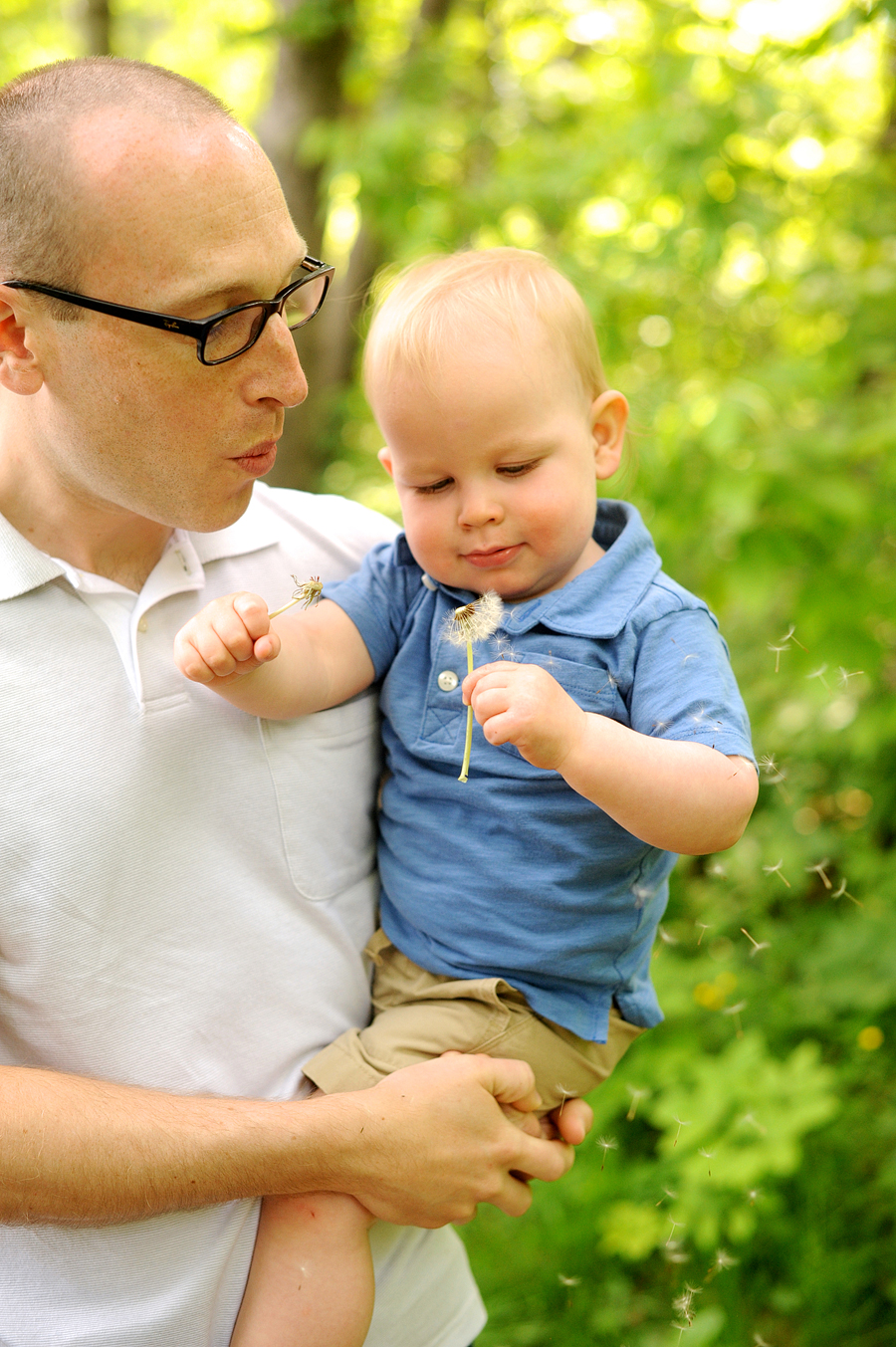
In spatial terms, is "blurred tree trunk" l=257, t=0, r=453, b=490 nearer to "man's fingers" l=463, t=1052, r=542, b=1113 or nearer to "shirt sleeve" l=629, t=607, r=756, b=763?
"shirt sleeve" l=629, t=607, r=756, b=763

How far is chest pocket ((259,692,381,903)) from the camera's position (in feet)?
5.30

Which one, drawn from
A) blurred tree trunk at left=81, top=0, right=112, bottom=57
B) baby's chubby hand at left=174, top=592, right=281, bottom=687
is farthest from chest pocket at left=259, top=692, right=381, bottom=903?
blurred tree trunk at left=81, top=0, right=112, bottom=57

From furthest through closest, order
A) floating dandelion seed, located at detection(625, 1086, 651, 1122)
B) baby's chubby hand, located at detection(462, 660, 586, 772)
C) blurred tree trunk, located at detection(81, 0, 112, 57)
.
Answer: blurred tree trunk, located at detection(81, 0, 112, 57), floating dandelion seed, located at detection(625, 1086, 651, 1122), baby's chubby hand, located at detection(462, 660, 586, 772)

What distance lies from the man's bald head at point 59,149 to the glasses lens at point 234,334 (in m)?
0.18

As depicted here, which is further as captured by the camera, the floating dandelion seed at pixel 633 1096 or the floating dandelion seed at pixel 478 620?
the floating dandelion seed at pixel 633 1096

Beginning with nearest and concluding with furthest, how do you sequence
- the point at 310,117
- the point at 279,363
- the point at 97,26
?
the point at 279,363
the point at 310,117
the point at 97,26

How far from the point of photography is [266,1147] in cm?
139

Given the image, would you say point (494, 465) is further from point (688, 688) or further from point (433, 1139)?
point (433, 1139)

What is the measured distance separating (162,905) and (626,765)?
0.68 meters

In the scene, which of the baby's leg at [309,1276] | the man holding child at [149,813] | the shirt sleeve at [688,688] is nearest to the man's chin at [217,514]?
the man holding child at [149,813]

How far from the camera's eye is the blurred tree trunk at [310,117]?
3934 millimetres

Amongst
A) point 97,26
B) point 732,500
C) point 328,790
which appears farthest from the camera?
point 97,26

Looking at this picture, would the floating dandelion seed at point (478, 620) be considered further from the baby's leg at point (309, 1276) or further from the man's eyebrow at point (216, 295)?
the baby's leg at point (309, 1276)

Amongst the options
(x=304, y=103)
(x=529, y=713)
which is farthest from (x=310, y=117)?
(x=529, y=713)
